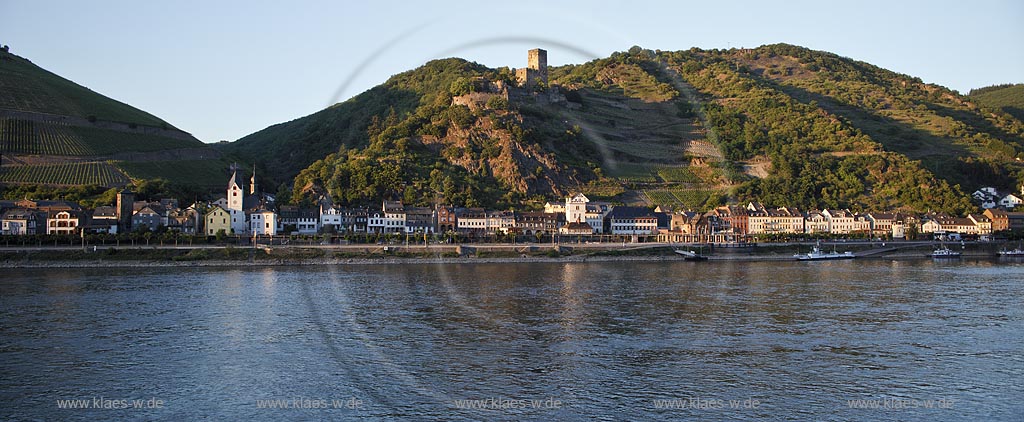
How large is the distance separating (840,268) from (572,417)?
3459 centimetres

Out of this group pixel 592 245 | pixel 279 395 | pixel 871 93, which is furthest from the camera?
pixel 871 93

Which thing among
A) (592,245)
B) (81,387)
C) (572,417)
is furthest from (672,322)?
(592,245)

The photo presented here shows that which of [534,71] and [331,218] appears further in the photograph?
[534,71]

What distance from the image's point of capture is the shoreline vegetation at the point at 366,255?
4300 centimetres

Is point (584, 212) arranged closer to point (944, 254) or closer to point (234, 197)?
point (944, 254)

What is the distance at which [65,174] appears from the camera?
6303cm

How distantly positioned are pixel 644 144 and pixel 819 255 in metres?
34.9

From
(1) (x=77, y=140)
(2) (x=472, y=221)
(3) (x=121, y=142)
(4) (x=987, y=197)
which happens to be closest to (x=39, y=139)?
(1) (x=77, y=140)

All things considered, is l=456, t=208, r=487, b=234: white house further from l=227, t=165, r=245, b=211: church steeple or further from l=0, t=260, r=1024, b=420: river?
l=0, t=260, r=1024, b=420: river

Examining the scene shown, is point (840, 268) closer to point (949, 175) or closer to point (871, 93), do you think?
point (949, 175)

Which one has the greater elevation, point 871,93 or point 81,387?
point 871,93

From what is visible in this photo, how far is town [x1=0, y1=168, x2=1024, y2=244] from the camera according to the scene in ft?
167

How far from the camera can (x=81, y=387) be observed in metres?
15.7

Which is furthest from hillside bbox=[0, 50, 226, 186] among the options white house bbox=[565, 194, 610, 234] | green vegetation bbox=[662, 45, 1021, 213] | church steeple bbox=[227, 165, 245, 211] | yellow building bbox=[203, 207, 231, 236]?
green vegetation bbox=[662, 45, 1021, 213]
